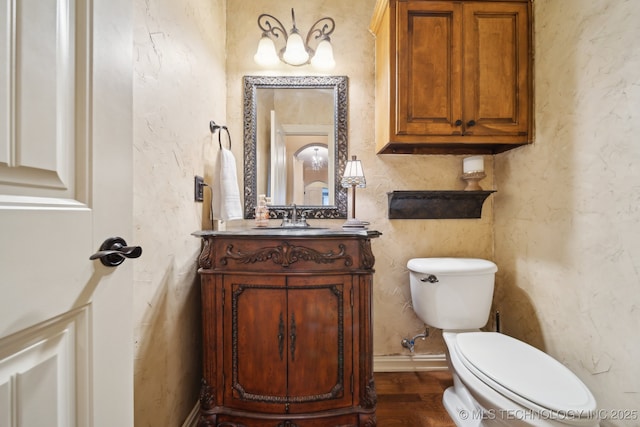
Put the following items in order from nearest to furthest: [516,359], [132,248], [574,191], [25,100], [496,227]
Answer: [25,100] → [132,248] → [516,359] → [574,191] → [496,227]

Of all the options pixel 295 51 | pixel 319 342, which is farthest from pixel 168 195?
pixel 295 51

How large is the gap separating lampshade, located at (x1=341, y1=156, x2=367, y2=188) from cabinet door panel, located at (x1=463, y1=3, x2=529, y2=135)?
62cm

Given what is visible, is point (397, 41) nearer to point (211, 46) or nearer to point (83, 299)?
point (211, 46)

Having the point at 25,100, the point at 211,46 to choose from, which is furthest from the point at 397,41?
the point at 25,100

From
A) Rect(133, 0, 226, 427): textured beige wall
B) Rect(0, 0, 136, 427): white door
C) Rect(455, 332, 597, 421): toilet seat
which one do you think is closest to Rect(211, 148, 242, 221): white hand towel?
Rect(133, 0, 226, 427): textured beige wall

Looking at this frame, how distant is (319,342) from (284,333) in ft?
0.51

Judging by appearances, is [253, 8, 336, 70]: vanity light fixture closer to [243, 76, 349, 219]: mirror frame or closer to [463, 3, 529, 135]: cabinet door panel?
[243, 76, 349, 219]: mirror frame

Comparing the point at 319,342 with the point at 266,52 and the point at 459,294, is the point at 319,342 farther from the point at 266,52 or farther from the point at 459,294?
the point at 266,52

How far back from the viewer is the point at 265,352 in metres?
1.07

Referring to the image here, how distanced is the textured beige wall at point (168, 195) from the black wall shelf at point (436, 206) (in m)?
1.17

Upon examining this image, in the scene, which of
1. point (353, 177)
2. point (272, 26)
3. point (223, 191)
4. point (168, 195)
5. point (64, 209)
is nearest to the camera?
point (64, 209)

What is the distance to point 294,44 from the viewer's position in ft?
5.02

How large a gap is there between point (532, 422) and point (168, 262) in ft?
4.62

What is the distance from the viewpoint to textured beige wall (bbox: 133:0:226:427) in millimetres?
876
